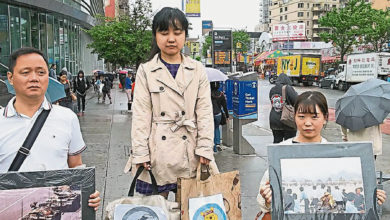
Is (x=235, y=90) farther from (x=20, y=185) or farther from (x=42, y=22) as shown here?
(x=42, y=22)

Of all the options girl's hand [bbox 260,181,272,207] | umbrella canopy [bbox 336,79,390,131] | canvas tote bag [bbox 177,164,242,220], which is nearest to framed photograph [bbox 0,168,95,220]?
canvas tote bag [bbox 177,164,242,220]

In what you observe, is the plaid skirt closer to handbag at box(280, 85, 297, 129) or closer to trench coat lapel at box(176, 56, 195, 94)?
trench coat lapel at box(176, 56, 195, 94)

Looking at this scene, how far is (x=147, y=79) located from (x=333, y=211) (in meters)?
1.56

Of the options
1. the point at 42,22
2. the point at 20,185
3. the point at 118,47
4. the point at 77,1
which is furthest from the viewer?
the point at 77,1

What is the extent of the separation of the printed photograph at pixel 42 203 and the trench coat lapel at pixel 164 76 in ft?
3.61

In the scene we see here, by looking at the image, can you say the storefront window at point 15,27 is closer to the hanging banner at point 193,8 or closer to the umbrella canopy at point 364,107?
the hanging banner at point 193,8

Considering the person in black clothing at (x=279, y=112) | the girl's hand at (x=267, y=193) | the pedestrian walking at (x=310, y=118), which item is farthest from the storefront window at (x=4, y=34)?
the girl's hand at (x=267, y=193)

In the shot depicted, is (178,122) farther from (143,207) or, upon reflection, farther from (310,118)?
(310,118)

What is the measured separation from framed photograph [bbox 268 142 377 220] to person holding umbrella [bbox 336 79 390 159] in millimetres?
2447

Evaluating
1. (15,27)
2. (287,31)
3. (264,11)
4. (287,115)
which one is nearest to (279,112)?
(287,115)

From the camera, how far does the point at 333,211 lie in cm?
234

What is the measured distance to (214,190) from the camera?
2.79m

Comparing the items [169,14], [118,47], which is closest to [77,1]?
[118,47]

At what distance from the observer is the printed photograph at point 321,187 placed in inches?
91.8
